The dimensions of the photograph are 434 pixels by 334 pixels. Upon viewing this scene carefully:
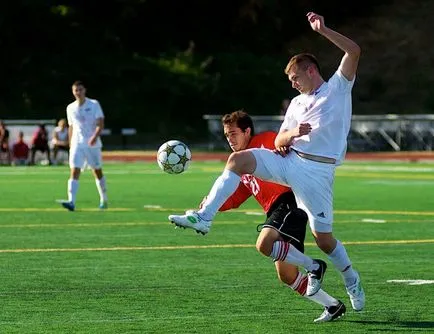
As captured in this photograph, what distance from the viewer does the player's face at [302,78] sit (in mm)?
11086

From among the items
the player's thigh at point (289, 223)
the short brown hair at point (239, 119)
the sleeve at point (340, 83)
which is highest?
the sleeve at point (340, 83)

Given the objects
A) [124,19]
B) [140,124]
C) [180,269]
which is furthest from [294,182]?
[124,19]

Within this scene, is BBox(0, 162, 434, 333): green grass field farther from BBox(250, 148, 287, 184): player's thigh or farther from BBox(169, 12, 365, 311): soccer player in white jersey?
BBox(250, 148, 287, 184): player's thigh

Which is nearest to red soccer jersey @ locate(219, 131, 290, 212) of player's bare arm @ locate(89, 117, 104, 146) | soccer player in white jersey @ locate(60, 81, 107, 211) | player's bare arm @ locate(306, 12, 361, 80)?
player's bare arm @ locate(306, 12, 361, 80)

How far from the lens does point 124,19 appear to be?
63375 millimetres

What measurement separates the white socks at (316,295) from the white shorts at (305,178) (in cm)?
41

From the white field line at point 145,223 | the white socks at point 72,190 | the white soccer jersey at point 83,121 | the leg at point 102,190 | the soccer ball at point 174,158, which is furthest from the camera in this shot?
the white soccer jersey at point 83,121

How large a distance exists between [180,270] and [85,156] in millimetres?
10351

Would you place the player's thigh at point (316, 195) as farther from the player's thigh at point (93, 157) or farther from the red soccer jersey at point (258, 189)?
Result: the player's thigh at point (93, 157)

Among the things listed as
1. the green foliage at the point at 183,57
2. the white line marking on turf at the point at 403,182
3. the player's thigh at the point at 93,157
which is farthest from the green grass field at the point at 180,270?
the green foliage at the point at 183,57

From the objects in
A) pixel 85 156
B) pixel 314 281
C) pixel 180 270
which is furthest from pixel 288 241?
pixel 85 156

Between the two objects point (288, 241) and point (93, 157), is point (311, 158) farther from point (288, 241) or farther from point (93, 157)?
point (93, 157)

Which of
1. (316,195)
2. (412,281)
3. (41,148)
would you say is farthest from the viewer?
(41,148)

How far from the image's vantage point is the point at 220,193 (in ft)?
35.5
